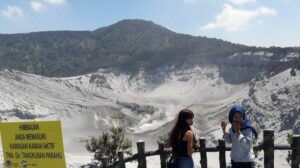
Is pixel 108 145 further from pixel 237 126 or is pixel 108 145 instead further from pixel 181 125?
pixel 237 126

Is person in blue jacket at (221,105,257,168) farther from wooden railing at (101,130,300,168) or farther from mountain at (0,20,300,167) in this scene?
mountain at (0,20,300,167)

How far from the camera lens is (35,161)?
18.6 feet

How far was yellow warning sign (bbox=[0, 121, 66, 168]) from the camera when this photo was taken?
5.49m

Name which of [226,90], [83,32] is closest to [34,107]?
[226,90]

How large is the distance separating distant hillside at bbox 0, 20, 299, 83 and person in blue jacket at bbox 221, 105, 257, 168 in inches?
2715

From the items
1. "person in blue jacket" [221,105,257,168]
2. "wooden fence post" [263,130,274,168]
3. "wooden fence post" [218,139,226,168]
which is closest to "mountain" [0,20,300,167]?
"wooden fence post" [218,139,226,168]

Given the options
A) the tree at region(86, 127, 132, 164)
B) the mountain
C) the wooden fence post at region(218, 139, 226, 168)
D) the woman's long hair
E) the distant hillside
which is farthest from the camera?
the distant hillside

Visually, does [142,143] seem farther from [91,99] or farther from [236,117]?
[91,99]

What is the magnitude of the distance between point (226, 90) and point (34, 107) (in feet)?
80.1

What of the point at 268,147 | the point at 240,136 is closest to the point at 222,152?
the point at 268,147

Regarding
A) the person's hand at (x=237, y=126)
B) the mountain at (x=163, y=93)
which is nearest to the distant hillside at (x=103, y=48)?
the mountain at (x=163, y=93)

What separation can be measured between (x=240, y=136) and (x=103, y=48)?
129 m

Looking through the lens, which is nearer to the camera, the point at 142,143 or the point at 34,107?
the point at 142,143

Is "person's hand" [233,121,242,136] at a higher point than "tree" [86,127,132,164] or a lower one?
higher
